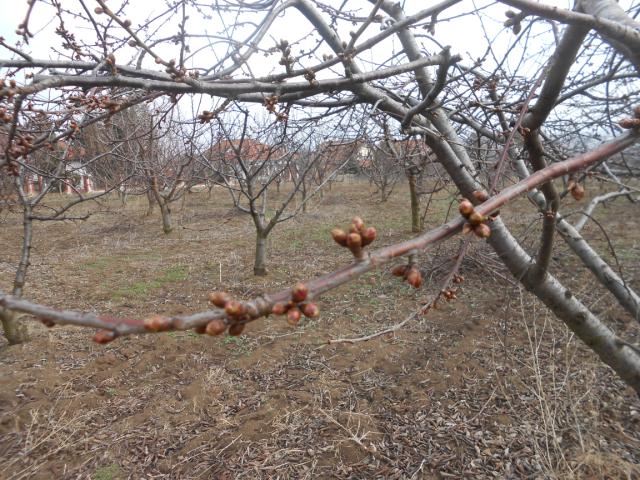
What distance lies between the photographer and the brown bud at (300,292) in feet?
2.22

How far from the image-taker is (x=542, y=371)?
3.58 m

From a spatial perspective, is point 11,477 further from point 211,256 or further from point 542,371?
point 211,256

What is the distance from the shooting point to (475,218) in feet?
2.55

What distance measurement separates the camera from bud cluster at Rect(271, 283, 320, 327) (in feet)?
2.23

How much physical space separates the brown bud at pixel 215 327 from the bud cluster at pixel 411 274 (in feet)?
1.14

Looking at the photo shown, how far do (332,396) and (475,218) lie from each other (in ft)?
9.40

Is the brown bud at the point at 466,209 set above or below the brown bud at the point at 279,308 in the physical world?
above

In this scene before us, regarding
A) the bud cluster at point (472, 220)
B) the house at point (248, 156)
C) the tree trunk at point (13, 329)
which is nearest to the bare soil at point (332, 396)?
the tree trunk at point (13, 329)

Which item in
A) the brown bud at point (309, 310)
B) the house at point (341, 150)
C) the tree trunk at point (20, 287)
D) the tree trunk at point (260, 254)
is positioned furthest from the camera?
the tree trunk at point (260, 254)

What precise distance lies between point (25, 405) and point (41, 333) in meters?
1.56

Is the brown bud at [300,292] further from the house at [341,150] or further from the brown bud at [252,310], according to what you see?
the house at [341,150]

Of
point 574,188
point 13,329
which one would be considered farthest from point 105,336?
point 13,329

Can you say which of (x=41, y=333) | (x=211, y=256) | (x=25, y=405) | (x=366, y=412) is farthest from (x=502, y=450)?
(x=211, y=256)

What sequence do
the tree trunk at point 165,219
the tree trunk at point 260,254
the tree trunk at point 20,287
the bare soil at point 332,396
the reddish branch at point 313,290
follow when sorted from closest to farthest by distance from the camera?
1. the reddish branch at point 313,290
2. the bare soil at point 332,396
3. the tree trunk at point 20,287
4. the tree trunk at point 260,254
5. the tree trunk at point 165,219
